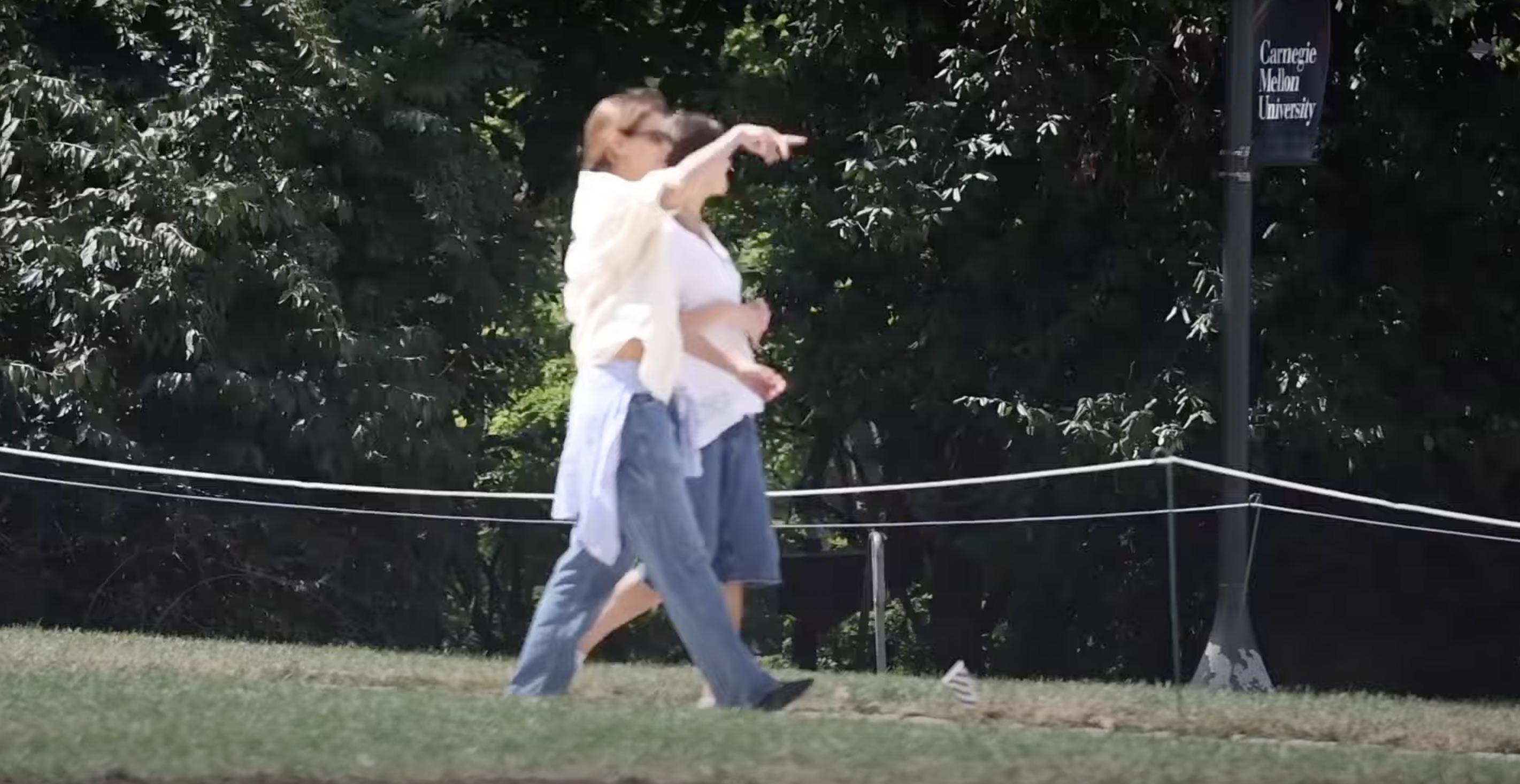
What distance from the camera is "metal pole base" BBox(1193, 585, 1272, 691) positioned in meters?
13.6

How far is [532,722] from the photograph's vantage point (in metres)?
7.56

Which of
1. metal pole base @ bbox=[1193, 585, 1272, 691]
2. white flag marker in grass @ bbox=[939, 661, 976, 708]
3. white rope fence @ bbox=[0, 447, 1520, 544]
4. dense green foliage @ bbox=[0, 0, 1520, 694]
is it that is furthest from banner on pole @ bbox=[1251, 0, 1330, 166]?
white flag marker in grass @ bbox=[939, 661, 976, 708]

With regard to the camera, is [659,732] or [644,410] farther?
[644,410]

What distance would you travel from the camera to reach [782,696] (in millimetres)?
8344

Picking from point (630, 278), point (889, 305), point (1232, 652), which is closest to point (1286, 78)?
point (1232, 652)

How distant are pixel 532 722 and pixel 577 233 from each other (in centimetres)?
161

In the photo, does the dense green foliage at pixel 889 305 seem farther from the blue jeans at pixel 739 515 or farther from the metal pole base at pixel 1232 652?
the blue jeans at pixel 739 515

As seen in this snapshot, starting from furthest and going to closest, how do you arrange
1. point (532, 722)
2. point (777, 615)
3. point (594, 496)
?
point (777, 615) < point (594, 496) < point (532, 722)

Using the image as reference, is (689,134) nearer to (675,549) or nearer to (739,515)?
(739,515)

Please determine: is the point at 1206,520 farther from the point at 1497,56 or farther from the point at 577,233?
the point at 577,233

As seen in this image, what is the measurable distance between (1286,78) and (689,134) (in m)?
6.26

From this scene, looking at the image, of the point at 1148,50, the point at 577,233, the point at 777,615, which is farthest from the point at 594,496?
the point at 1148,50

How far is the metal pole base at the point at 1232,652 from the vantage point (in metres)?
13.6

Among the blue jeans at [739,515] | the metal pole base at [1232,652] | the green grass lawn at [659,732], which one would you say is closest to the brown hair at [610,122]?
the blue jeans at [739,515]
